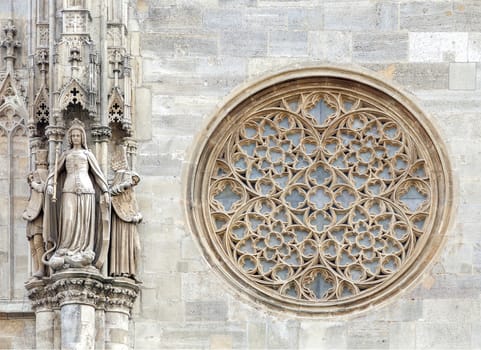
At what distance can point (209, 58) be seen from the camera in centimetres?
3139

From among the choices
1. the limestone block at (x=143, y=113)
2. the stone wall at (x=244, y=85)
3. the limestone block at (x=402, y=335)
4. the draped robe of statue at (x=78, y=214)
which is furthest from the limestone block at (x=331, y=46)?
the limestone block at (x=402, y=335)

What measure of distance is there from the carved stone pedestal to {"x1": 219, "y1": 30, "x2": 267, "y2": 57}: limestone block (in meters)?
3.28

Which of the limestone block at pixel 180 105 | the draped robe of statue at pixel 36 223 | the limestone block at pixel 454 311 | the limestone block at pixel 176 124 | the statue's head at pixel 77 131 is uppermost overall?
the limestone block at pixel 180 105

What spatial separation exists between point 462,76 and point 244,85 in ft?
9.03

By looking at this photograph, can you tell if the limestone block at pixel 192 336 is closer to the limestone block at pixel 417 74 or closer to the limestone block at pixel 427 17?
the limestone block at pixel 417 74

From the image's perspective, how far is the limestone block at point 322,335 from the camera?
30688 millimetres

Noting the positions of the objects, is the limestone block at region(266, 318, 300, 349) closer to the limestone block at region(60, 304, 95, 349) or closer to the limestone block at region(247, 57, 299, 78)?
the limestone block at region(60, 304, 95, 349)

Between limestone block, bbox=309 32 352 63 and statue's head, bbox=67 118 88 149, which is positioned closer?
statue's head, bbox=67 118 88 149

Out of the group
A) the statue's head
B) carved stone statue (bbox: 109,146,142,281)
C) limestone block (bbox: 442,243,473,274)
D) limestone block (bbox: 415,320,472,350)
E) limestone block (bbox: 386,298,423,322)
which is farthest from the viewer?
limestone block (bbox: 442,243,473,274)

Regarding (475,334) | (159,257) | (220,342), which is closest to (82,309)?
(159,257)

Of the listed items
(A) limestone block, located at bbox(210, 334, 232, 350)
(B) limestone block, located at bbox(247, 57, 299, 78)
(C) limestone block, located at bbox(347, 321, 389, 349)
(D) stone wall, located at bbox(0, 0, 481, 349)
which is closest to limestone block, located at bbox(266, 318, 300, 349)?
(D) stone wall, located at bbox(0, 0, 481, 349)

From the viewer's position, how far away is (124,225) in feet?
100

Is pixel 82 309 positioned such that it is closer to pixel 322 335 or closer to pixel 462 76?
pixel 322 335

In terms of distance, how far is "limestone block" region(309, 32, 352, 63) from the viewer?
31516 millimetres
